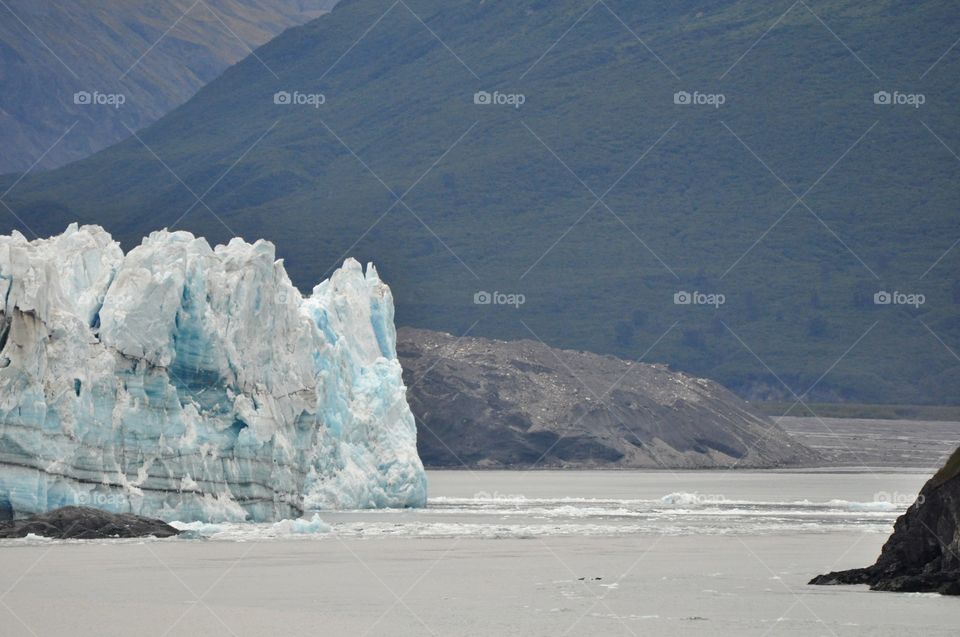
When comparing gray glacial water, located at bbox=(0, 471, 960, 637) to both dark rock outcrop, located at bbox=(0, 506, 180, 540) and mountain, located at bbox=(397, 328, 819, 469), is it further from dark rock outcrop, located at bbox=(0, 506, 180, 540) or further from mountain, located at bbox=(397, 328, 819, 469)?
mountain, located at bbox=(397, 328, 819, 469)

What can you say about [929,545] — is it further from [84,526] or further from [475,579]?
[84,526]

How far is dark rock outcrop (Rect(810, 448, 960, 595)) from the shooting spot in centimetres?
2848

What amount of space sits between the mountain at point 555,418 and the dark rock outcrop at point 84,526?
69182mm

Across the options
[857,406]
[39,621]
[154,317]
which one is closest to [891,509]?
[154,317]

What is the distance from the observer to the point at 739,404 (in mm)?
124812

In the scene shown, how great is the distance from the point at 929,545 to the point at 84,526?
21093mm

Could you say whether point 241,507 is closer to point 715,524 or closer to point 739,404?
point 715,524

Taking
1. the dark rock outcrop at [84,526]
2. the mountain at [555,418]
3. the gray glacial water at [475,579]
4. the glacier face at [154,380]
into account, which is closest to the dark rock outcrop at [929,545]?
the gray glacial water at [475,579]

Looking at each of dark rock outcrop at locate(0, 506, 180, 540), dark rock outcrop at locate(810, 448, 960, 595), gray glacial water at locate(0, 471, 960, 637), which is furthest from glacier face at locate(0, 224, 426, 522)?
dark rock outcrop at locate(810, 448, 960, 595)

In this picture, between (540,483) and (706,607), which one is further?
(540,483)

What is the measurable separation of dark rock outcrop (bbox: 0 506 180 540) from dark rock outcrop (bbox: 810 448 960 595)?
1871 centimetres

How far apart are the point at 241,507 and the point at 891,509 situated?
25121mm

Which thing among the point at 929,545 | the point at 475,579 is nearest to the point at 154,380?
the point at 475,579

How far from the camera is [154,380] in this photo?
42.9 meters
